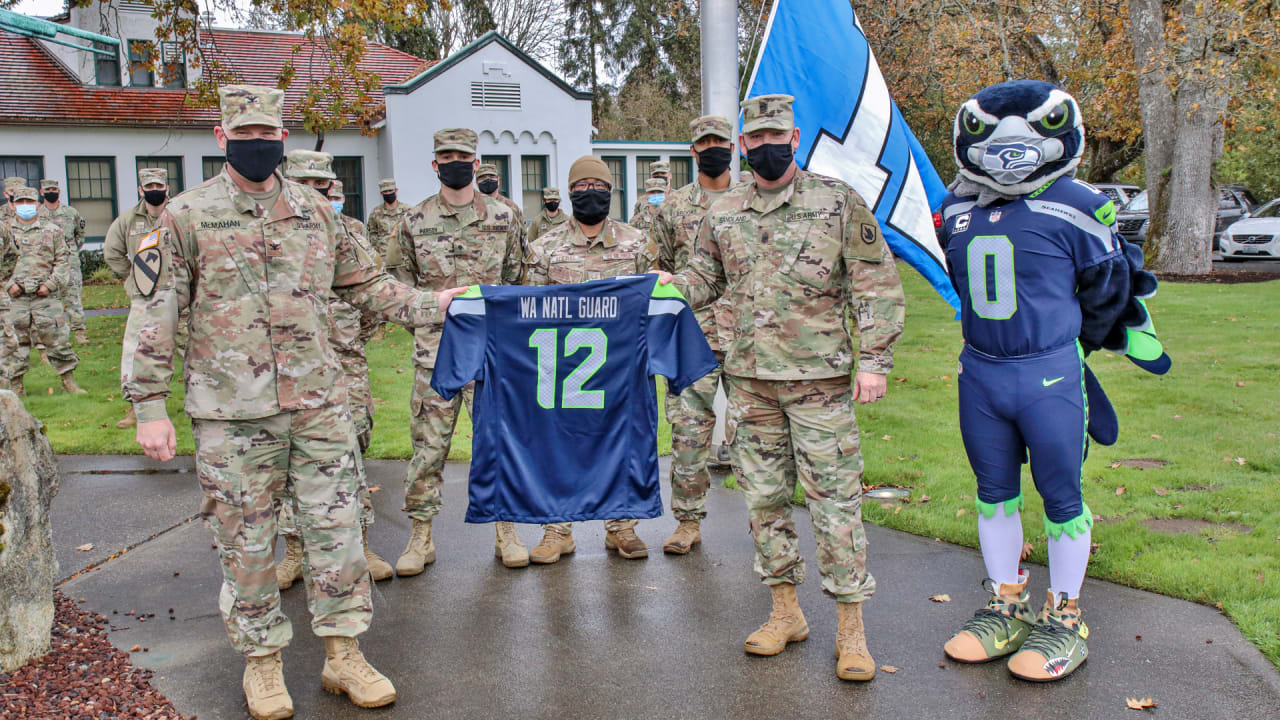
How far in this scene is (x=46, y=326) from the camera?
11781 mm

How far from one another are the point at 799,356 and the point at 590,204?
6.43 feet

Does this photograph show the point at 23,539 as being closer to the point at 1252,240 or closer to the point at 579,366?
the point at 579,366

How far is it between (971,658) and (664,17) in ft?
143

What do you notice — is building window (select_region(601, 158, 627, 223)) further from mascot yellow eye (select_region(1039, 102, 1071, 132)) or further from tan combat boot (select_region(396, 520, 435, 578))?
mascot yellow eye (select_region(1039, 102, 1071, 132))

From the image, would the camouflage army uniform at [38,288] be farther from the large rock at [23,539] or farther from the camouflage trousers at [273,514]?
the camouflage trousers at [273,514]

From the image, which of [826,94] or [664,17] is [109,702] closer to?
[826,94]

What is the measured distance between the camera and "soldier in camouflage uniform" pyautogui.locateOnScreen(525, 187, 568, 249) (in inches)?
444

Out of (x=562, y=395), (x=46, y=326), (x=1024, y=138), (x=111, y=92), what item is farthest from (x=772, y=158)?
(x=111, y=92)

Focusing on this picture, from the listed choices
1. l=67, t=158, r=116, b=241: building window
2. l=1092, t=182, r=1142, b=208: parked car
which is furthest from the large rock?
l=1092, t=182, r=1142, b=208: parked car

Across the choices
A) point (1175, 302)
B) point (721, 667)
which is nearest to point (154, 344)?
point (721, 667)

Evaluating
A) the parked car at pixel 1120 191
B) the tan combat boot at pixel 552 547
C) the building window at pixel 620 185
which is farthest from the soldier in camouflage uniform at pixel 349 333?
the parked car at pixel 1120 191

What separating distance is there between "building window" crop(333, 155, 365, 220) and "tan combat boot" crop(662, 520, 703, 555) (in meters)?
24.7

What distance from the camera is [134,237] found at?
999 cm

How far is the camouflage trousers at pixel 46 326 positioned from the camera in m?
11.8
